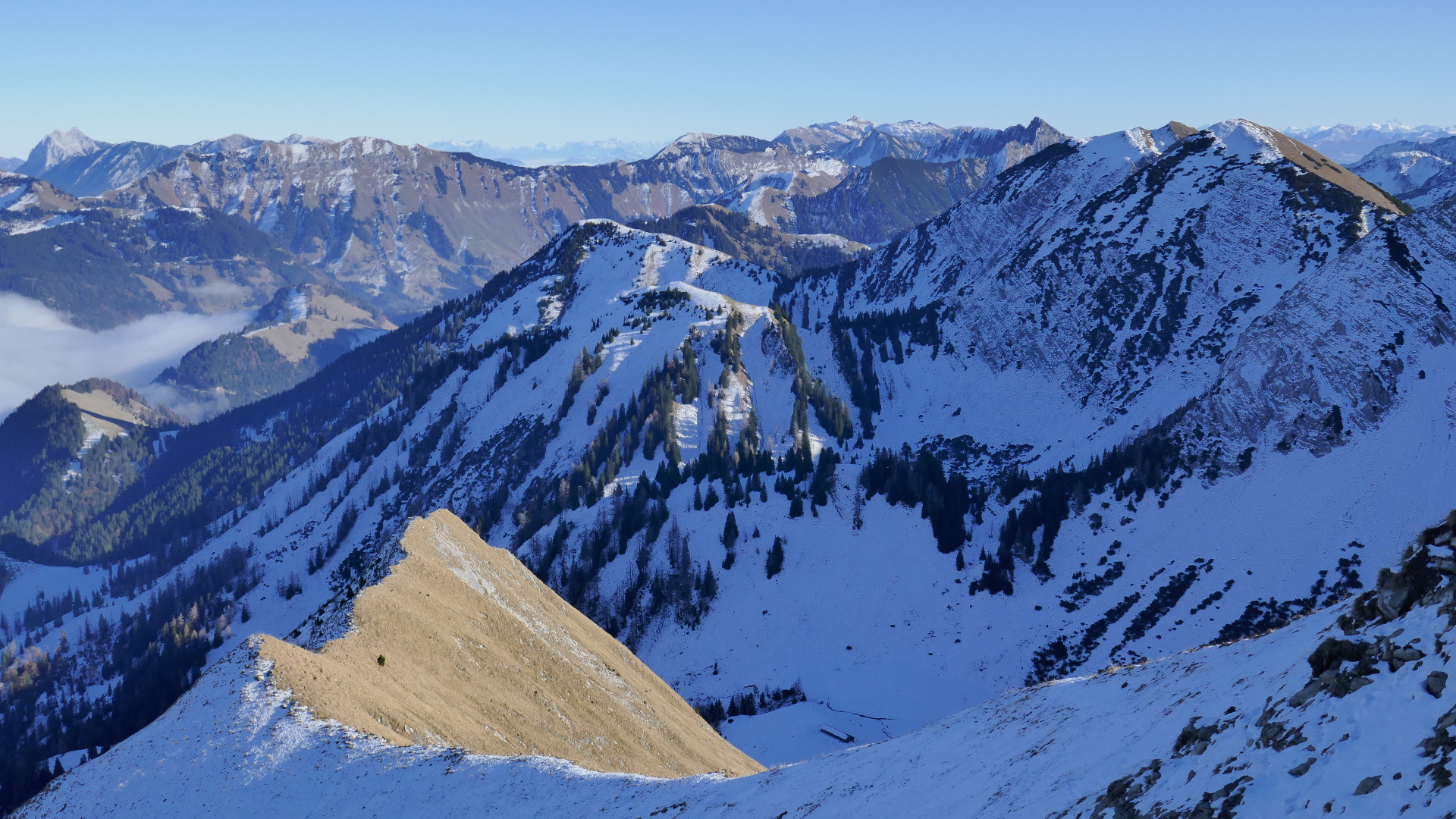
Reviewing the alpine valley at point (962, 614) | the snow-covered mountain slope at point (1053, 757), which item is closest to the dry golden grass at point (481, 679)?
the alpine valley at point (962, 614)

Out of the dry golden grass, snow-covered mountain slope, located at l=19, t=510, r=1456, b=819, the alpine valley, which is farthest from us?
the dry golden grass

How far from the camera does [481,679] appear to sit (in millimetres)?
63281

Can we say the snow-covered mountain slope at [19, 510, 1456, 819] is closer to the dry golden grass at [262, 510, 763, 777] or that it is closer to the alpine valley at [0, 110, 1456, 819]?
the alpine valley at [0, 110, 1456, 819]

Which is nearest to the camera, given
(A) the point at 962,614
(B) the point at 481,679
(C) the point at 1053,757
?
(C) the point at 1053,757

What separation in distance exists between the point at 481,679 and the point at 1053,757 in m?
44.2

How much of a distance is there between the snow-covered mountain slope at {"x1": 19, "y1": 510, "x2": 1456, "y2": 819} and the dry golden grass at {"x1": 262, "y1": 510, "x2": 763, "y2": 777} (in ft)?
11.5

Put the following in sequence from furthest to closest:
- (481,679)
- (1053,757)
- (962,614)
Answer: (962,614), (481,679), (1053,757)

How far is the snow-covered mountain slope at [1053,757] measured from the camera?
830 inches

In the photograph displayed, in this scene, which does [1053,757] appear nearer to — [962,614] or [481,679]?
[481,679]

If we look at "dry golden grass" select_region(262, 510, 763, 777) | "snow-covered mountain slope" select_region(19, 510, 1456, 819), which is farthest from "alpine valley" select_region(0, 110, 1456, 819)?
"dry golden grass" select_region(262, 510, 763, 777)

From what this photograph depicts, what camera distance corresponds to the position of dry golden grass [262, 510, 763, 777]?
5291 cm

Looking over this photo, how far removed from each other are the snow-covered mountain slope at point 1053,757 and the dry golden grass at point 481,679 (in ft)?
11.5

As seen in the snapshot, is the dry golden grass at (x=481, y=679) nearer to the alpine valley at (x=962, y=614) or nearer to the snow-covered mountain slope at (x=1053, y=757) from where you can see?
the alpine valley at (x=962, y=614)

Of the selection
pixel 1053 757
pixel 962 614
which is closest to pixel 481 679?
pixel 1053 757
